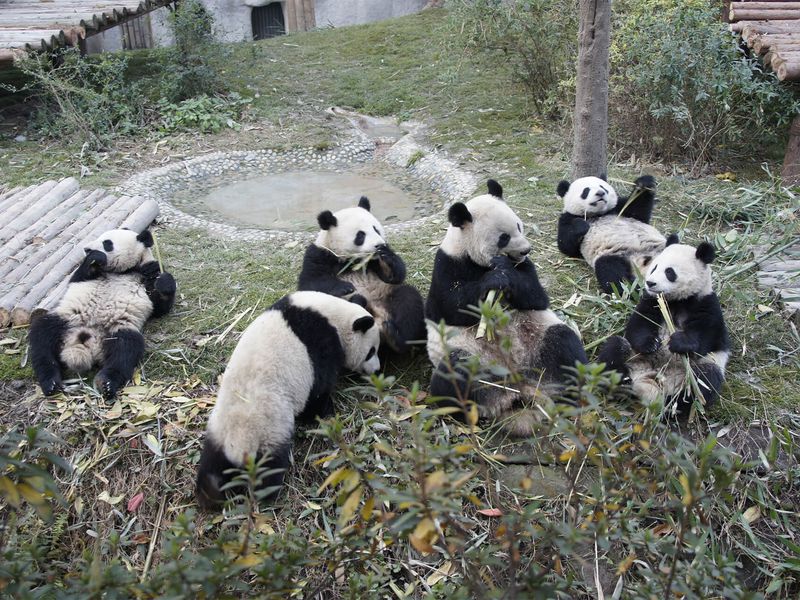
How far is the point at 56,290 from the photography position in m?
4.59

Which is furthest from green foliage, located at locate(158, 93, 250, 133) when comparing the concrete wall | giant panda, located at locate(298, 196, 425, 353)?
the concrete wall

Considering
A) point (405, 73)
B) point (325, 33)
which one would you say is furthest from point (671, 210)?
point (325, 33)

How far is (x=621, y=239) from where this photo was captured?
473cm

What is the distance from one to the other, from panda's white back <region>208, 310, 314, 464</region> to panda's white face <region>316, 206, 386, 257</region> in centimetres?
86

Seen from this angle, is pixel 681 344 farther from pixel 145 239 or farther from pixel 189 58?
pixel 189 58

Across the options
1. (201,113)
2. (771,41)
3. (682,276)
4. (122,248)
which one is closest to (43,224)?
(122,248)

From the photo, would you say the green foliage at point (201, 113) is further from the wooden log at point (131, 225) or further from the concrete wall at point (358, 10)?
the concrete wall at point (358, 10)

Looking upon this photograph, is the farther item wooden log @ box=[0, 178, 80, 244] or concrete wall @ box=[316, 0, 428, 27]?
concrete wall @ box=[316, 0, 428, 27]

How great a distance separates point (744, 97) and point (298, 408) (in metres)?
5.27

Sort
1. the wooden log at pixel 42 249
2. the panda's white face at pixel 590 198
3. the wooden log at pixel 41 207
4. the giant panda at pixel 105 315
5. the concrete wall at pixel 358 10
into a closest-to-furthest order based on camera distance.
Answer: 1. the giant panda at pixel 105 315
2. the wooden log at pixel 42 249
3. the panda's white face at pixel 590 198
4. the wooden log at pixel 41 207
5. the concrete wall at pixel 358 10

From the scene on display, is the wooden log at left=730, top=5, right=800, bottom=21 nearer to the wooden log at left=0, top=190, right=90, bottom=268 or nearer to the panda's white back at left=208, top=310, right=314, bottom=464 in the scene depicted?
the panda's white back at left=208, top=310, right=314, bottom=464

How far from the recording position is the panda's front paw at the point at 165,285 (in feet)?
14.5

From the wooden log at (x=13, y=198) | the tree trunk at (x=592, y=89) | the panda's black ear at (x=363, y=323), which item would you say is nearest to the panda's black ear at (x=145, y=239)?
the panda's black ear at (x=363, y=323)

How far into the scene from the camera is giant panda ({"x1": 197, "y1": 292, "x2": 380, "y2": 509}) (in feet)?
10.5
